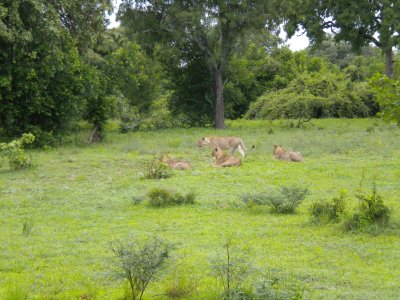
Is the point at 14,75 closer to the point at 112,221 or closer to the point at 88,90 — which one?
the point at 88,90

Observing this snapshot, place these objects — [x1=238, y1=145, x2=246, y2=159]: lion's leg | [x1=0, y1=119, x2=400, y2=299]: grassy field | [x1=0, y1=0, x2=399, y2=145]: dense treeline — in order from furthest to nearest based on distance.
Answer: [x1=0, y1=0, x2=399, y2=145]: dense treeline < [x1=238, y1=145, x2=246, y2=159]: lion's leg < [x1=0, y1=119, x2=400, y2=299]: grassy field

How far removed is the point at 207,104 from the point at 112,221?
26.1 m

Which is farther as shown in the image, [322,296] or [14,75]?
[14,75]

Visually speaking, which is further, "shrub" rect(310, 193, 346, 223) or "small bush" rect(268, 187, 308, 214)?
"small bush" rect(268, 187, 308, 214)

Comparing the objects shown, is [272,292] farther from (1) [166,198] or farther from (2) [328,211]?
(1) [166,198]

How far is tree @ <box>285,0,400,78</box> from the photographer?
106ft

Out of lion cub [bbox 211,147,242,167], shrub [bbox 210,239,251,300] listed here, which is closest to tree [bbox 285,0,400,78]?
lion cub [bbox 211,147,242,167]

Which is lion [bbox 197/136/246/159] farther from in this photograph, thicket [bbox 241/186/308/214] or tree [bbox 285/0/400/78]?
tree [bbox 285/0/400/78]

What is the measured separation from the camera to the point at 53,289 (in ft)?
23.1

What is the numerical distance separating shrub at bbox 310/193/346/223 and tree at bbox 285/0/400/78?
23.3 metres

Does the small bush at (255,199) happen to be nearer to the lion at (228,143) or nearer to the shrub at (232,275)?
the shrub at (232,275)

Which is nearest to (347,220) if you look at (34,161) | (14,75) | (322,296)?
(322,296)

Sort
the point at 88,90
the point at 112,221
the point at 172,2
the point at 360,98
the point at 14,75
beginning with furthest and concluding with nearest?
the point at 360,98 < the point at 172,2 < the point at 88,90 < the point at 14,75 < the point at 112,221

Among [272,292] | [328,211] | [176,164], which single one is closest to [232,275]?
[272,292]
